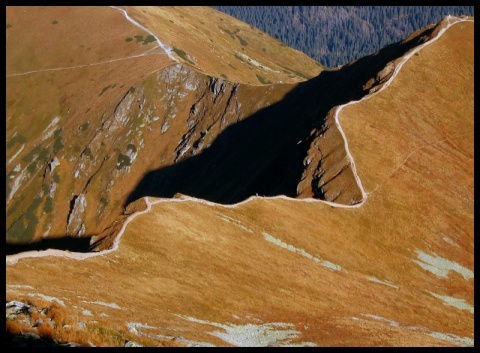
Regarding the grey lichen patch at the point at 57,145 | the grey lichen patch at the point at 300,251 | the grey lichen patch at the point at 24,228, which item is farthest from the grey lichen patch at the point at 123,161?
the grey lichen patch at the point at 300,251

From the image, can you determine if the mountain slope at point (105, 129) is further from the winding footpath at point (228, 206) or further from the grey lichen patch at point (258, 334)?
the grey lichen patch at point (258, 334)

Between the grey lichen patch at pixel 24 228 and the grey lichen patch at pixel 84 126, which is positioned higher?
the grey lichen patch at pixel 84 126

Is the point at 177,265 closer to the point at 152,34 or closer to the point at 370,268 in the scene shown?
the point at 370,268

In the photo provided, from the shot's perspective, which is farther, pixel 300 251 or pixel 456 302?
pixel 456 302

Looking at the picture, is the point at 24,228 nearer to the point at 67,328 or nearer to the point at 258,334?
the point at 258,334

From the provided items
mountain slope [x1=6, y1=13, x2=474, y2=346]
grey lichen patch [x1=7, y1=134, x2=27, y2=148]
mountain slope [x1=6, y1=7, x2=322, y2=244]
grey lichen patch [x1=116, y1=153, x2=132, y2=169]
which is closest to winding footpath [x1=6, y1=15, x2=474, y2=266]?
mountain slope [x1=6, y1=13, x2=474, y2=346]

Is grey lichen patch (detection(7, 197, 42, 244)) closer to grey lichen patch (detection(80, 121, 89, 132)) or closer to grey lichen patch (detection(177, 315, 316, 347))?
grey lichen patch (detection(80, 121, 89, 132))

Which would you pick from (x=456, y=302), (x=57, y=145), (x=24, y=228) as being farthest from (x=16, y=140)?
(x=456, y=302)
